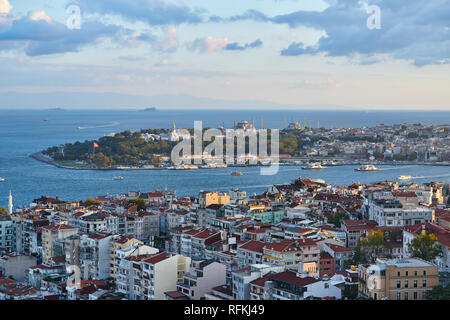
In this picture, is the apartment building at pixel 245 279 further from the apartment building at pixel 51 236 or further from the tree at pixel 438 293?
the apartment building at pixel 51 236

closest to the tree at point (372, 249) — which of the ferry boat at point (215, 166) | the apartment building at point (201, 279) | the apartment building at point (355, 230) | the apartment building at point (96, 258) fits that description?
the apartment building at point (355, 230)

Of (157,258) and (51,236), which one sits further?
(51,236)

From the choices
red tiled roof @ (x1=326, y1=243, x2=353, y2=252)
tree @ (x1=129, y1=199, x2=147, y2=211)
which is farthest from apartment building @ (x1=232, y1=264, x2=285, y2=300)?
tree @ (x1=129, y1=199, x2=147, y2=211)

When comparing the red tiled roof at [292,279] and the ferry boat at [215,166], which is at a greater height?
the red tiled roof at [292,279]

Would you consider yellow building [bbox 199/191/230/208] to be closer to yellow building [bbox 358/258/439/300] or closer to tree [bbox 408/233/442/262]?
tree [bbox 408/233/442/262]

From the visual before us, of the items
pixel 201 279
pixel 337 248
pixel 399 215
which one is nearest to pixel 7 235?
pixel 201 279

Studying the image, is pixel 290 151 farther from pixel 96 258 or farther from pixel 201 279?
pixel 201 279
